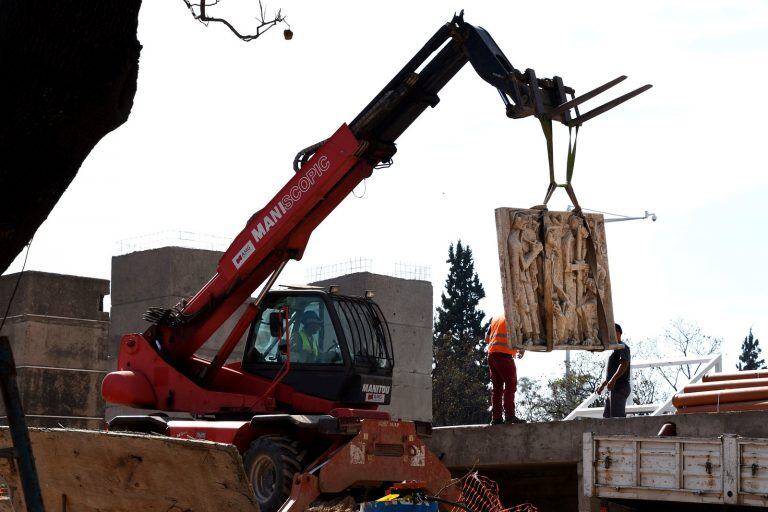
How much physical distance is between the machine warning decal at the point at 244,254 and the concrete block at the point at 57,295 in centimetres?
830

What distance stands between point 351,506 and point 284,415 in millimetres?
→ 1080

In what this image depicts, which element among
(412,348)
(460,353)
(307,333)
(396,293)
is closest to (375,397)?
(307,333)

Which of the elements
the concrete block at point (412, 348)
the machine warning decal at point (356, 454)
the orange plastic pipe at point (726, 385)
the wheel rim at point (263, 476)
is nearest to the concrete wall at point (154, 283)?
the concrete block at point (412, 348)

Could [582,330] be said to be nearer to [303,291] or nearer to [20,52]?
[303,291]

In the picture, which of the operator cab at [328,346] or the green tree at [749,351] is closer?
the operator cab at [328,346]

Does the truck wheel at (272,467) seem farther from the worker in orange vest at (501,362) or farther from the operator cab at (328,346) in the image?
the worker in orange vest at (501,362)

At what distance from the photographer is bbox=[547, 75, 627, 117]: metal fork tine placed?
966 cm

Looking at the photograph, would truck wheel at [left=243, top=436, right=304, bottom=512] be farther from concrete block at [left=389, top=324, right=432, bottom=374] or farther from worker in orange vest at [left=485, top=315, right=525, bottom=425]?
concrete block at [left=389, top=324, right=432, bottom=374]

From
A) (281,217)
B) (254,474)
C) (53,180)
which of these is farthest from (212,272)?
(53,180)

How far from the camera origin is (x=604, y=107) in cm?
981

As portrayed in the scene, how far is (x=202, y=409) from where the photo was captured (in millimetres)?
12477

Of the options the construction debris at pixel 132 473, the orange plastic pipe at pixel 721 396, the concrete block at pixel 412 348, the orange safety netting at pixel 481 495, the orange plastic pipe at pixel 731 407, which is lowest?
the orange safety netting at pixel 481 495

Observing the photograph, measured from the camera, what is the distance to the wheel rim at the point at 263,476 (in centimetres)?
1128

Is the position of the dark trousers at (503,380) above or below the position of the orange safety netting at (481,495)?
above
